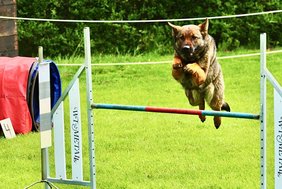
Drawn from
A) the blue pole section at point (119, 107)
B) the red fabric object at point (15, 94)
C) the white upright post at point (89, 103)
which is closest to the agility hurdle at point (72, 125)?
the white upright post at point (89, 103)

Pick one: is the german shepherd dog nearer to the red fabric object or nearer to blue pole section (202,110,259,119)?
blue pole section (202,110,259,119)

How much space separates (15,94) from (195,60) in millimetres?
3308

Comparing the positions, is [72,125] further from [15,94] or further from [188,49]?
[15,94]

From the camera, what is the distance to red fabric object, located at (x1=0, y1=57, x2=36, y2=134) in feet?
25.2

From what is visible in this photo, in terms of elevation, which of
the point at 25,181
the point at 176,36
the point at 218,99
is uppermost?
the point at 176,36

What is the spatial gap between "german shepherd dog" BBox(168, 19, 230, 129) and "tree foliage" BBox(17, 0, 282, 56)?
18.2 ft

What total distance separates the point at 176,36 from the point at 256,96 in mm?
4091

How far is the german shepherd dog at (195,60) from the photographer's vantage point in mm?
4707

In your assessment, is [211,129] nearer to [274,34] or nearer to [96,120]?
[96,120]

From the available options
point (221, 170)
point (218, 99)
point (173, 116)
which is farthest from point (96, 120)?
point (218, 99)

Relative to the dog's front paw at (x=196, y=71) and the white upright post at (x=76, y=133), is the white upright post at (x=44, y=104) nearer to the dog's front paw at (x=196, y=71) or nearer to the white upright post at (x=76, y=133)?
the white upright post at (x=76, y=133)

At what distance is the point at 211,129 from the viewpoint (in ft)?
25.8

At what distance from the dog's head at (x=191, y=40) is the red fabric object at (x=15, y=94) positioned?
3.24m

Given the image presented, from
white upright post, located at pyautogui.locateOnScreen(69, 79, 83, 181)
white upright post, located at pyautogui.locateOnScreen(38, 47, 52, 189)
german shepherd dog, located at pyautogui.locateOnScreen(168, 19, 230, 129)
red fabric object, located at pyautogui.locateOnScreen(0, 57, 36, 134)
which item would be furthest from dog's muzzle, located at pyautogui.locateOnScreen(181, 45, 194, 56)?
red fabric object, located at pyautogui.locateOnScreen(0, 57, 36, 134)
